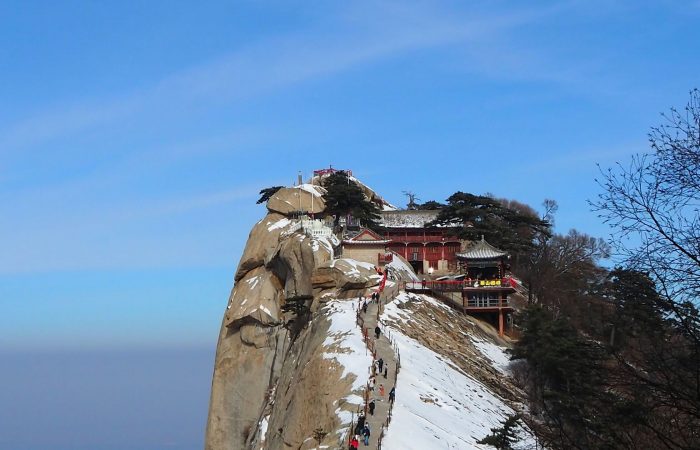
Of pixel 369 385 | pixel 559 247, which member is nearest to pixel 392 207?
pixel 559 247

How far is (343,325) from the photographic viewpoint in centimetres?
4356

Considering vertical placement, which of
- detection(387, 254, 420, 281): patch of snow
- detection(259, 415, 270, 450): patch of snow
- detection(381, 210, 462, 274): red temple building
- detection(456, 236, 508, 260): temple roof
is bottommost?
detection(259, 415, 270, 450): patch of snow

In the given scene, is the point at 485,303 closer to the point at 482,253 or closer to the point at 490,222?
the point at 482,253

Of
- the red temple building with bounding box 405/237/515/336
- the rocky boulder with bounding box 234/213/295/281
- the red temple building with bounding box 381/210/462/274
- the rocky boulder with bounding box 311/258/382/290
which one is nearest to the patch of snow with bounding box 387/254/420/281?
the red temple building with bounding box 405/237/515/336

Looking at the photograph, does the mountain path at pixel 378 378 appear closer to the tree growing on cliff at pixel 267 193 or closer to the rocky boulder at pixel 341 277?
the rocky boulder at pixel 341 277

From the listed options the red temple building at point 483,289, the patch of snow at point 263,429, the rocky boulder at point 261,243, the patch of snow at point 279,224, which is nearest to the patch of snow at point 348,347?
the patch of snow at point 263,429

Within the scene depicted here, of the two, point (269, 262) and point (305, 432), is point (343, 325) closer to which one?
point (305, 432)

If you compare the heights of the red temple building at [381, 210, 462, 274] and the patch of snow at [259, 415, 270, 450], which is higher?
the red temple building at [381, 210, 462, 274]

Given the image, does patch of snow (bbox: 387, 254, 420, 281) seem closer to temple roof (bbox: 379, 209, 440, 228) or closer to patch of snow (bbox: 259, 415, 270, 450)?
temple roof (bbox: 379, 209, 440, 228)

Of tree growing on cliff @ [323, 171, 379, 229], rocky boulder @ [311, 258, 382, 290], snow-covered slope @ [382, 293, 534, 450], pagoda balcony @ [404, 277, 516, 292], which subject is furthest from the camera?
tree growing on cliff @ [323, 171, 379, 229]

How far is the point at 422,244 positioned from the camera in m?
83.5

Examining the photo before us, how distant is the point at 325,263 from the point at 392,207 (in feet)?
142

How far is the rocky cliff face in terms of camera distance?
53.2m

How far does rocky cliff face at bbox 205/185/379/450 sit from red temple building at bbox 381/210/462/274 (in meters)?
11.3
